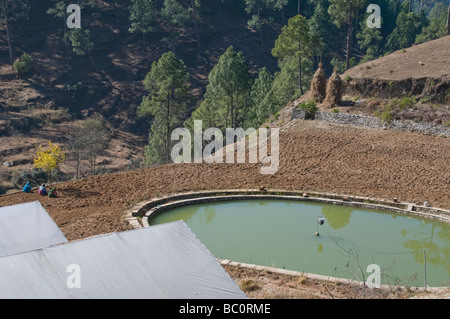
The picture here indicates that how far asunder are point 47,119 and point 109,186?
3159 cm

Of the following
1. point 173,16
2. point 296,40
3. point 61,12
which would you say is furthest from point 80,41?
point 296,40

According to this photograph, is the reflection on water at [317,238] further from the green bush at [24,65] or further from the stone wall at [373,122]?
the green bush at [24,65]

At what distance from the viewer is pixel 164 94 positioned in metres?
37.0

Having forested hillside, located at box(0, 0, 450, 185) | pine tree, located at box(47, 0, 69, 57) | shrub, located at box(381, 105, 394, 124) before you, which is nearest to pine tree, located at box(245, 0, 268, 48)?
forested hillside, located at box(0, 0, 450, 185)

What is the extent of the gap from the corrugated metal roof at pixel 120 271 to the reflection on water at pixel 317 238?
17.7 ft

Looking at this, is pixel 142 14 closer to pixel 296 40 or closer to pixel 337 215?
pixel 296 40

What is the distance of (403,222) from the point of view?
66.2 feet

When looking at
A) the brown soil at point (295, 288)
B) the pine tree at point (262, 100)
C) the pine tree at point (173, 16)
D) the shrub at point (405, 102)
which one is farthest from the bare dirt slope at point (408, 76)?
the pine tree at point (173, 16)

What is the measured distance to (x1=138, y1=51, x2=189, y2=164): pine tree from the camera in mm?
35844

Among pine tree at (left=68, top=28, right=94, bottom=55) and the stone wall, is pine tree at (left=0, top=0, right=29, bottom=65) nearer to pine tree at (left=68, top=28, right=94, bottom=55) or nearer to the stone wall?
pine tree at (left=68, top=28, right=94, bottom=55)

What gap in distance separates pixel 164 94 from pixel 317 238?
21.5 meters
